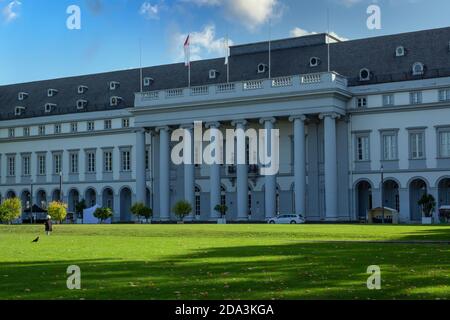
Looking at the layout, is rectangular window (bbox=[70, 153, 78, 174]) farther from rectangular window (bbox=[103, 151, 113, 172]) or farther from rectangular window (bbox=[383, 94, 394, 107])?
rectangular window (bbox=[383, 94, 394, 107])

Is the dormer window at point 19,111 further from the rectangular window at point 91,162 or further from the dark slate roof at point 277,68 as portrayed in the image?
the rectangular window at point 91,162

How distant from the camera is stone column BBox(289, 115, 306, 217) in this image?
71312 millimetres

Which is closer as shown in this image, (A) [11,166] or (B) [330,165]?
(B) [330,165]

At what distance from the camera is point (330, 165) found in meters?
70.7

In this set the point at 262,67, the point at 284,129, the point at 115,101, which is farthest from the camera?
the point at 115,101

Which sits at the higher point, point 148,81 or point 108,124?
point 148,81

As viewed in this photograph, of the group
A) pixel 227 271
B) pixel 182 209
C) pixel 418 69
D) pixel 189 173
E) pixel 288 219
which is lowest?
pixel 288 219

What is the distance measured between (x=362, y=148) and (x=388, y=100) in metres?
5.23

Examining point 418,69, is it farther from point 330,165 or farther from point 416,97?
point 330,165

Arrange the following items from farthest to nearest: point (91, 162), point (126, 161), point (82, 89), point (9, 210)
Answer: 1. point (82, 89)
2. point (91, 162)
3. point (126, 161)
4. point (9, 210)

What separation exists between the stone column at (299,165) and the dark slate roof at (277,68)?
6587 millimetres

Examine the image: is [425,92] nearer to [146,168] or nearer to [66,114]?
[146,168]

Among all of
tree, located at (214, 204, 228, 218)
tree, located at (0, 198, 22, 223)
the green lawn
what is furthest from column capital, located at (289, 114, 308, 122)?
the green lawn

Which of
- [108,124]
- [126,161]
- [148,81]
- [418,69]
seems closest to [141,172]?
[126,161]
